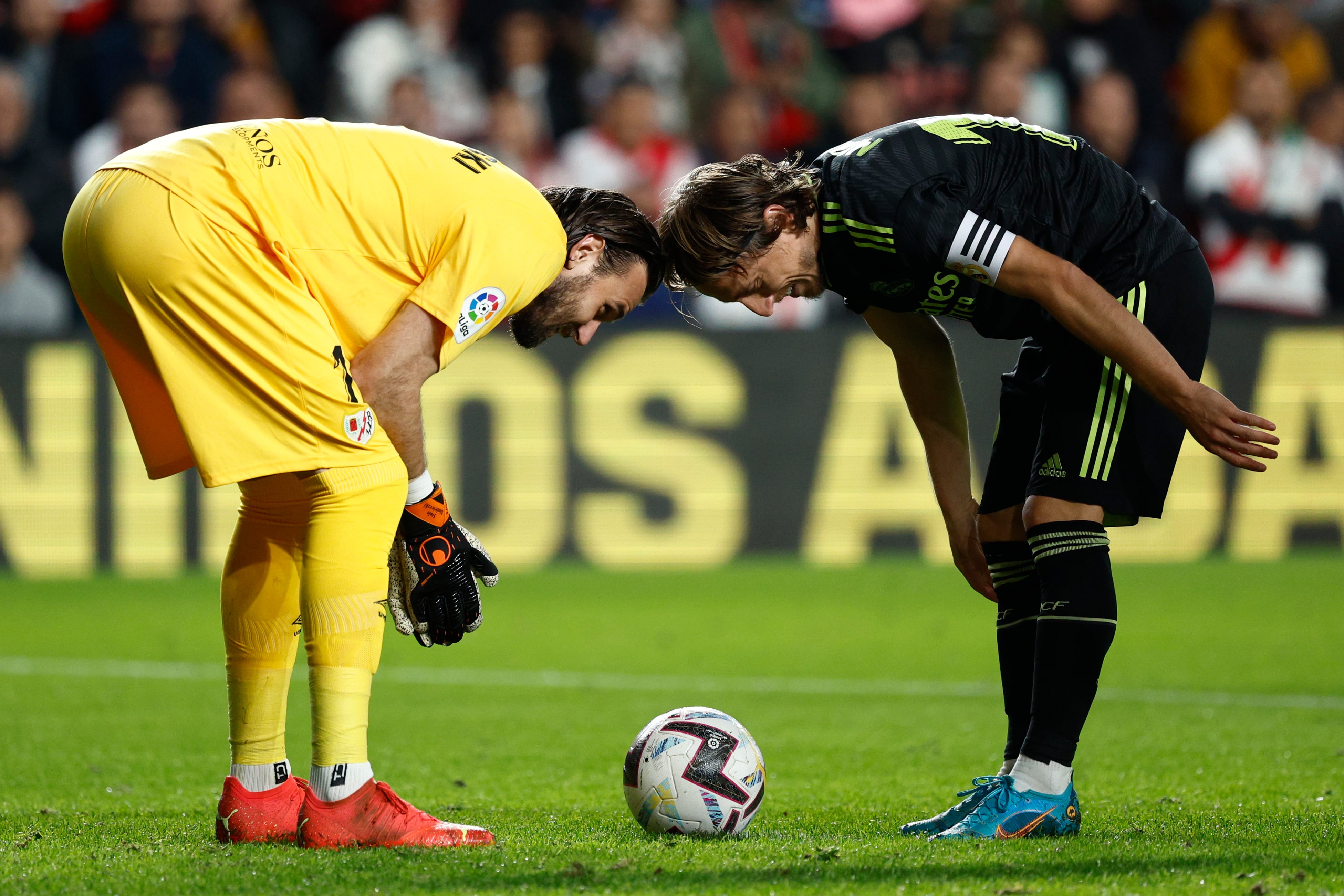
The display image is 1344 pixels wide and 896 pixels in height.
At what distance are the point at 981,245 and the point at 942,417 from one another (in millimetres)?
953

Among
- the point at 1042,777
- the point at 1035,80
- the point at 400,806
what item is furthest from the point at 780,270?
the point at 1035,80

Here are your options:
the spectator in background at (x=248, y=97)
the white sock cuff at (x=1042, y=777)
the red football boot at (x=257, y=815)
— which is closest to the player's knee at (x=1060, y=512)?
the white sock cuff at (x=1042, y=777)

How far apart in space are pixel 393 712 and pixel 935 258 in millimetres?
3581

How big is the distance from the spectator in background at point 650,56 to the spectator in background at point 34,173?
4239 mm

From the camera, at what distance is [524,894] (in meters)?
2.98

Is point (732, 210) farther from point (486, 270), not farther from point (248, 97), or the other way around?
point (248, 97)

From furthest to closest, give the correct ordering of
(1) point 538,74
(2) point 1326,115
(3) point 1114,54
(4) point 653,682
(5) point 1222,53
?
(5) point 1222,53
(3) point 1114,54
(2) point 1326,115
(1) point 538,74
(4) point 653,682

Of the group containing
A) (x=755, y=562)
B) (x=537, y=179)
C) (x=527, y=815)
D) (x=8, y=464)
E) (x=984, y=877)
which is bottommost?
(x=755, y=562)

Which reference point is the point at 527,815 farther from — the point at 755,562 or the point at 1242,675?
the point at 755,562

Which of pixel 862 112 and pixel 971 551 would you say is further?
pixel 862 112

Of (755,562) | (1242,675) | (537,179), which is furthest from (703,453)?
(1242,675)

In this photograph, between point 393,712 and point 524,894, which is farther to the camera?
point 393,712

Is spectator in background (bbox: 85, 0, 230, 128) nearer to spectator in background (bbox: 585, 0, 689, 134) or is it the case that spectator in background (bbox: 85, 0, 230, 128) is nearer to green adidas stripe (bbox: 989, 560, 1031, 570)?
spectator in background (bbox: 585, 0, 689, 134)

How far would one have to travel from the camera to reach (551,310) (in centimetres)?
377
